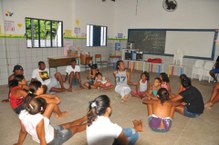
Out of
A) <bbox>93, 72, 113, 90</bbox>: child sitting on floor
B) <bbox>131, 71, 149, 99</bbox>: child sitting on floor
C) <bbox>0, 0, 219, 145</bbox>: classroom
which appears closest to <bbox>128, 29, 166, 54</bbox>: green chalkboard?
<bbox>0, 0, 219, 145</bbox>: classroom

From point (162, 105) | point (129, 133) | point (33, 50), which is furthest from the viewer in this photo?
point (33, 50)

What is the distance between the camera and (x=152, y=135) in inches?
109

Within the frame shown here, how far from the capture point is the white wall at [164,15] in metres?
6.86

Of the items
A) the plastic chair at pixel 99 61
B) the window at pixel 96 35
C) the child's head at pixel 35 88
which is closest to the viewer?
the child's head at pixel 35 88

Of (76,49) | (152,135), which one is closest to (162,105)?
(152,135)

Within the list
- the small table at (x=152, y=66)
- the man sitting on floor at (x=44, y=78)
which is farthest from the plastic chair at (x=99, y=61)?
the man sitting on floor at (x=44, y=78)

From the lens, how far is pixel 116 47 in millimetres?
9102

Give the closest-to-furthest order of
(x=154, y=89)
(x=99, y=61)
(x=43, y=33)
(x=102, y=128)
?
1. (x=102, y=128)
2. (x=154, y=89)
3. (x=43, y=33)
4. (x=99, y=61)

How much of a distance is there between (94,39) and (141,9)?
8.04ft

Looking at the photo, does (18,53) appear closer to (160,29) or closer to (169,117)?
(169,117)

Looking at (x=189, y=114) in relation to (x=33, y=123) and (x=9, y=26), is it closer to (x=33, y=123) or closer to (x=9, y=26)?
(x=33, y=123)

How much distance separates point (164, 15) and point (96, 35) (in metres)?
2.98

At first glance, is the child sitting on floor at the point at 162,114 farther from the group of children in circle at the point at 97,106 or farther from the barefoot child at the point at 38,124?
the barefoot child at the point at 38,124

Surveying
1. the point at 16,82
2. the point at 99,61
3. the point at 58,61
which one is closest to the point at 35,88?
the point at 16,82
